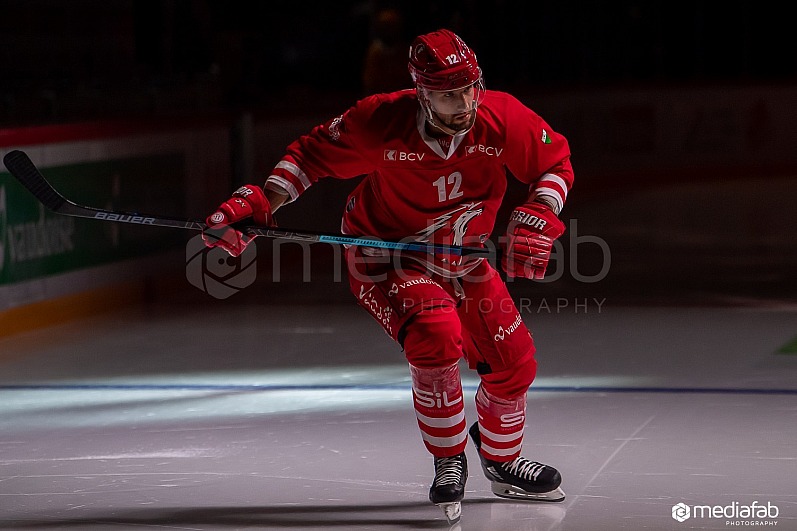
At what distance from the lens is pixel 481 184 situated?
14.8 feet

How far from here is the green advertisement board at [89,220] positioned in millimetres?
8023

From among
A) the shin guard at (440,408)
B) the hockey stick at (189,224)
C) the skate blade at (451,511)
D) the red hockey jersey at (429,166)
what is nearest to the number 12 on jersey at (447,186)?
the red hockey jersey at (429,166)

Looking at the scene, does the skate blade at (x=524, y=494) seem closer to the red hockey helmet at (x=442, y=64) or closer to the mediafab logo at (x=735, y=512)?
the mediafab logo at (x=735, y=512)

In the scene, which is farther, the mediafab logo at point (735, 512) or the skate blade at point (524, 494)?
the skate blade at point (524, 494)

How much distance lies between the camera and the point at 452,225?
457 cm

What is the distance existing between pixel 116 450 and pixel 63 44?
12.6m

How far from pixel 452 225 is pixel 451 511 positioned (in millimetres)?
871

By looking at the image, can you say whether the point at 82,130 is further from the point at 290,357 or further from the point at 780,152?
the point at 780,152

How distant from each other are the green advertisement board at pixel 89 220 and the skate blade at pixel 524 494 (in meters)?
4.14

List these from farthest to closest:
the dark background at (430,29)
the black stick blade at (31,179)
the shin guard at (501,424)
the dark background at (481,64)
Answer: the dark background at (430,29) → the dark background at (481,64) → the black stick blade at (31,179) → the shin guard at (501,424)

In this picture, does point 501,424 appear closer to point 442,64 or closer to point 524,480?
point 524,480

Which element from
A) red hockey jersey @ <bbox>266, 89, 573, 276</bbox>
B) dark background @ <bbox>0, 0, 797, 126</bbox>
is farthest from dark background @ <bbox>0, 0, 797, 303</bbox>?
red hockey jersey @ <bbox>266, 89, 573, 276</bbox>

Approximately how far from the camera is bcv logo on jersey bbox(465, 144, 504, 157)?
443 cm

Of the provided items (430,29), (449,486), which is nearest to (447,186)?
(449,486)
